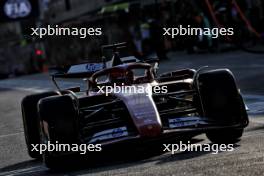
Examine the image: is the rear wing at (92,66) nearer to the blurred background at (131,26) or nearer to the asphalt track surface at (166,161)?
the blurred background at (131,26)

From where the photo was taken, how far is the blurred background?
88.9ft

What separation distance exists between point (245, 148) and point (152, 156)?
94cm

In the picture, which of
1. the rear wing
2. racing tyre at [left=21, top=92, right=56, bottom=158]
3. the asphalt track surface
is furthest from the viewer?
the rear wing

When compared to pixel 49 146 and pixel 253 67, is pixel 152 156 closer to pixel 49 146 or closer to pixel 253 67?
pixel 49 146

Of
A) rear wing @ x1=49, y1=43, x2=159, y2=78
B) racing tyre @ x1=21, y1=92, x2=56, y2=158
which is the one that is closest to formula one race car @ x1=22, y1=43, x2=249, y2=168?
racing tyre @ x1=21, y1=92, x2=56, y2=158

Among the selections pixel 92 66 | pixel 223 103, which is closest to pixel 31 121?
pixel 92 66

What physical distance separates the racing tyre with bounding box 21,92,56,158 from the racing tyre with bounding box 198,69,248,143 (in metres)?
1.88

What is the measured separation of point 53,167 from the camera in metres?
8.12

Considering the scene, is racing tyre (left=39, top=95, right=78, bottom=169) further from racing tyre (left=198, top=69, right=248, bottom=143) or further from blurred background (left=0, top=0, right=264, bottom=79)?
blurred background (left=0, top=0, right=264, bottom=79)

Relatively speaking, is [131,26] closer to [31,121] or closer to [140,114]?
[31,121]

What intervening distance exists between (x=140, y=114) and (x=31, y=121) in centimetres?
183

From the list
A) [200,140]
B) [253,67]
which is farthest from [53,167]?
[253,67]

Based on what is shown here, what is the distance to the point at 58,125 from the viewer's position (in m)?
8.04

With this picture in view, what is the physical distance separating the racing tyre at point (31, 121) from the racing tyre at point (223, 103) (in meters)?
1.88
